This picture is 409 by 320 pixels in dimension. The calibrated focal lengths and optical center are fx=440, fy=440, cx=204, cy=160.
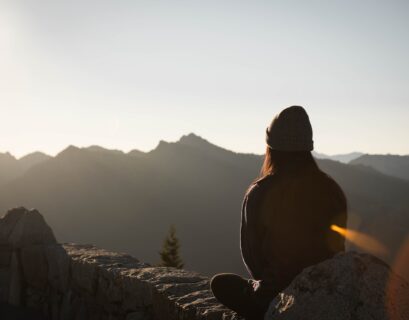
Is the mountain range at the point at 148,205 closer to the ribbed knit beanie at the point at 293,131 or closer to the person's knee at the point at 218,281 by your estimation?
the person's knee at the point at 218,281

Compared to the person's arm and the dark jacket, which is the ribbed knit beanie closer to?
the dark jacket

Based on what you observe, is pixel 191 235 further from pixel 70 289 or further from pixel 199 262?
pixel 70 289

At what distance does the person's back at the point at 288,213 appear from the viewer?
3.30 m

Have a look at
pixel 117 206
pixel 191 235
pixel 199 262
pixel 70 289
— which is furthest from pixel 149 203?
pixel 70 289

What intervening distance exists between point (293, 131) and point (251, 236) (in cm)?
89

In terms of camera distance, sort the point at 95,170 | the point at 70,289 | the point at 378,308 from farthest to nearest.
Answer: the point at 95,170 → the point at 70,289 → the point at 378,308

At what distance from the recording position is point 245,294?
12.3 feet

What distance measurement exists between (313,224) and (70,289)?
5.14 m

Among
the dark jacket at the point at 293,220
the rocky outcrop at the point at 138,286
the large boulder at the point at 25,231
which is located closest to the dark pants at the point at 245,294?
the dark jacket at the point at 293,220

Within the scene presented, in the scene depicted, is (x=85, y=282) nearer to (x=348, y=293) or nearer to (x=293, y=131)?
(x=293, y=131)

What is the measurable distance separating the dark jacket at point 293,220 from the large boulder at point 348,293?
0.58 meters

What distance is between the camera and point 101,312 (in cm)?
625

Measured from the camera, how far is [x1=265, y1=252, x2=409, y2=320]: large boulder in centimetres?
243

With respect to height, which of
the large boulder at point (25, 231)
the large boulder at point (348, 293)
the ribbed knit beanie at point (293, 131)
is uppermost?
the ribbed knit beanie at point (293, 131)
